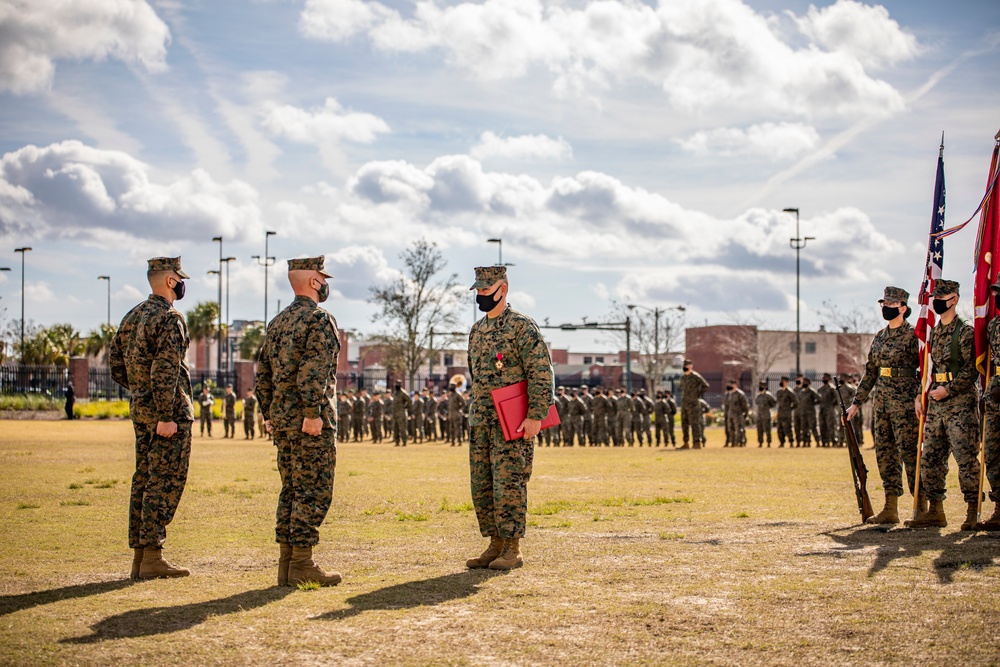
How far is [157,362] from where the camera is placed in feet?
25.7

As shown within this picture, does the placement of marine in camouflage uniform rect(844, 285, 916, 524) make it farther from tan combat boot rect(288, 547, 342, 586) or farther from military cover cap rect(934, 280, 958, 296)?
tan combat boot rect(288, 547, 342, 586)

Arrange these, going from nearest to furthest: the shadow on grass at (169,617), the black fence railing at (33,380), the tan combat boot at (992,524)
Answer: the shadow on grass at (169,617) → the tan combat boot at (992,524) → the black fence railing at (33,380)

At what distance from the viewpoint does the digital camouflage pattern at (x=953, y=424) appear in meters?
9.92

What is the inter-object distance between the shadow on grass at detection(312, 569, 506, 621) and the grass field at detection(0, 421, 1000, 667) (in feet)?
0.07

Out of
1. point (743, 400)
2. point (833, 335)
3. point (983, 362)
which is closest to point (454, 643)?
point (983, 362)

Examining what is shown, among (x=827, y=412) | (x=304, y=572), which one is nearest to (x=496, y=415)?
(x=304, y=572)

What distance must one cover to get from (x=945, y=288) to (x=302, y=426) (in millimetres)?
6585

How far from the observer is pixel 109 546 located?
9.46 meters

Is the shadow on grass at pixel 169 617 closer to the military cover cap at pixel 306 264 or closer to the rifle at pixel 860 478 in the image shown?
the military cover cap at pixel 306 264

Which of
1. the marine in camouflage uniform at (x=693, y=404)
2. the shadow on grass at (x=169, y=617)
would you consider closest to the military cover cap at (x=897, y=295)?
the shadow on grass at (x=169, y=617)

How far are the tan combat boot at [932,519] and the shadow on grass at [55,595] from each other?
7.18 metres

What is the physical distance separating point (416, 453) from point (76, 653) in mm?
22986

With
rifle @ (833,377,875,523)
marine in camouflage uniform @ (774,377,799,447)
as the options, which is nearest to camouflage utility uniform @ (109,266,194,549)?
rifle @ (833,377,875,523)

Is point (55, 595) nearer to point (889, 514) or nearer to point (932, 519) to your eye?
point (889, 514)
